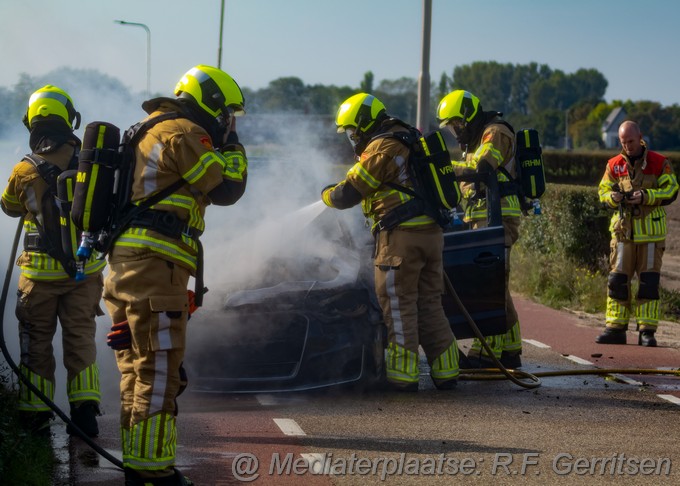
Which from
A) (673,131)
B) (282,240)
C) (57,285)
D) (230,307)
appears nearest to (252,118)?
(282,240)

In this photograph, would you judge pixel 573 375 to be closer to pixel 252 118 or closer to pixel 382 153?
pixel 382 153

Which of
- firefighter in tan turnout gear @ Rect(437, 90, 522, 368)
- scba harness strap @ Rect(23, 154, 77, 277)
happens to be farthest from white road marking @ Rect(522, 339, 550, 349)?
scba harness strap @ Rect(23, 154, 77, 277)

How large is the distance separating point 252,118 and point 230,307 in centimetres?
404

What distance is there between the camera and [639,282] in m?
9.70

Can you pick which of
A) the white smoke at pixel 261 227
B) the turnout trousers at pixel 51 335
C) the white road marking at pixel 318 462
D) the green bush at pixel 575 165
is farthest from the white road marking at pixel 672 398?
→ the green bush at pixel 575 165

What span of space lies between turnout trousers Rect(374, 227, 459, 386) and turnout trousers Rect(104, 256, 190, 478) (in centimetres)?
246

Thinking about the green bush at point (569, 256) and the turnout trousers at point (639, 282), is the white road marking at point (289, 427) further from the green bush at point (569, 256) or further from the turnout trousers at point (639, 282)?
the green bush at point (569, 256)

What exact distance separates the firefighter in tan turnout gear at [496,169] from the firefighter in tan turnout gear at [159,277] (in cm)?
347

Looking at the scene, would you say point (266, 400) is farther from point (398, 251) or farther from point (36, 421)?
point (36, 421)

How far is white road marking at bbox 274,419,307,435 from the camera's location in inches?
237

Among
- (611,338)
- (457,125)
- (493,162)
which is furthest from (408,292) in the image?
(611,338)

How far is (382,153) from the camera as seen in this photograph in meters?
7.00

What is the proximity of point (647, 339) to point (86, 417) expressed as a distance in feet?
18.1

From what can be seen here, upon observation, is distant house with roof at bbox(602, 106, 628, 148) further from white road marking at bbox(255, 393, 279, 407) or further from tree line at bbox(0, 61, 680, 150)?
white road marking at bbox(255, 393, 279, 407)
